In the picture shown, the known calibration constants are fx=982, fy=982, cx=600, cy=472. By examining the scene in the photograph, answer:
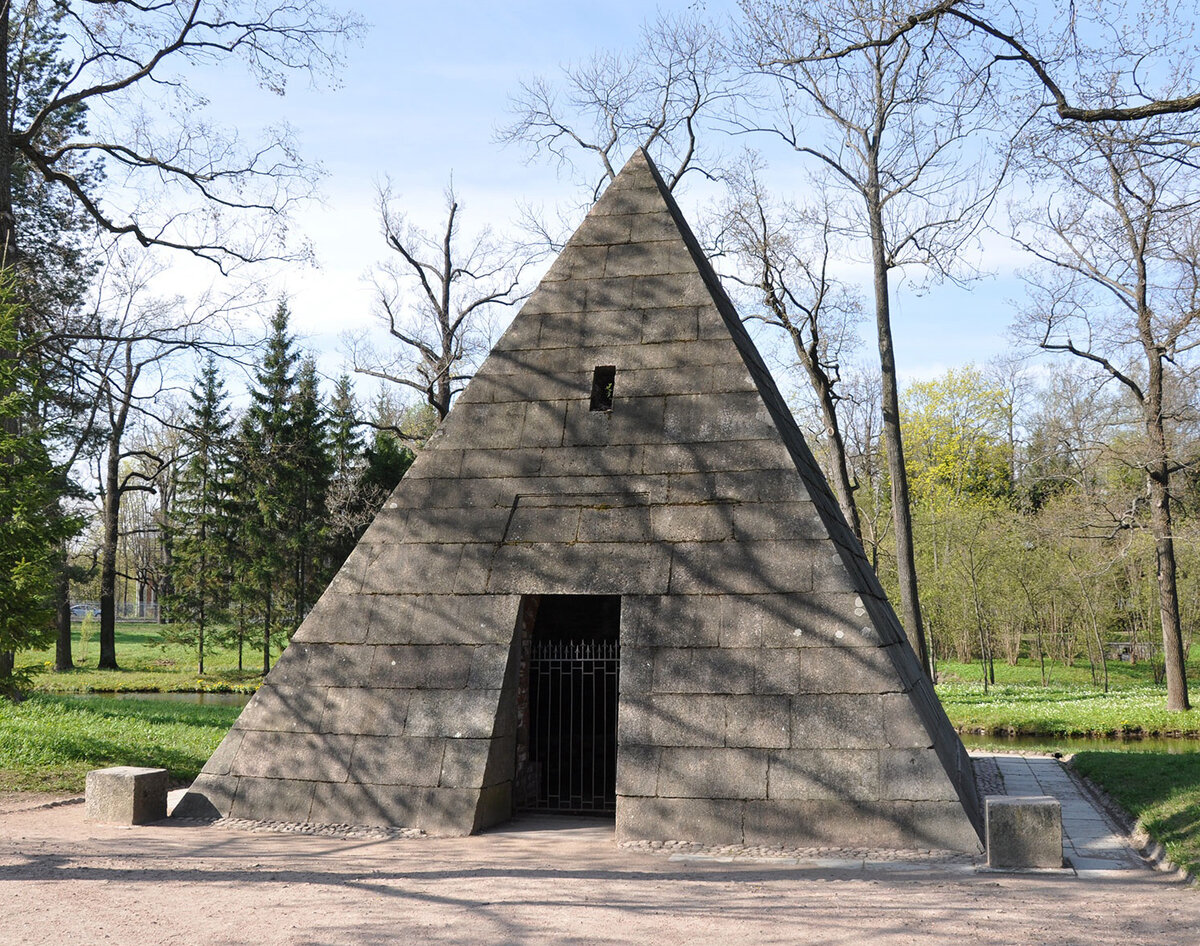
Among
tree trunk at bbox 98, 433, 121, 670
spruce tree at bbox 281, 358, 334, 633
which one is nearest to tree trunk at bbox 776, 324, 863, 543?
spruce tree at bbox 281, 358, 334, 633

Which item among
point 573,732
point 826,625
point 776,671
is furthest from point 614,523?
point 573,732

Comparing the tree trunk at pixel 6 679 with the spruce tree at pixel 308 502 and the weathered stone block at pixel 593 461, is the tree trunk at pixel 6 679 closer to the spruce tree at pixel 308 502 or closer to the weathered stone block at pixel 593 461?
the weathered stone block at pixel 593 461

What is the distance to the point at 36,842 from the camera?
7.75m

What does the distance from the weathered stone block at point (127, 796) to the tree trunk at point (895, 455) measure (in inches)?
546

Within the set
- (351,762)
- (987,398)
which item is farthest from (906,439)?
(351,762)

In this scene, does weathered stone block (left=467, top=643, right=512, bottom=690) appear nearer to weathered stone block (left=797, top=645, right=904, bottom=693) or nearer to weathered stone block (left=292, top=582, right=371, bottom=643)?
weathered stone block (left=292, top=582, right=371, bottom=643)

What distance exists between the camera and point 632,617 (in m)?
8.26

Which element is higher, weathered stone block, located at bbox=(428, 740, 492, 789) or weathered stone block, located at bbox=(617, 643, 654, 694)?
weathered stone block, located at bbox=(617, 643, 654, 694)

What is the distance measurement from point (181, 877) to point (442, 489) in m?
3.93

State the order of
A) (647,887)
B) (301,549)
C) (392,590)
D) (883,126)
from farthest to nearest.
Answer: (301,549) < (883,126) < (392,590) < (647,887)

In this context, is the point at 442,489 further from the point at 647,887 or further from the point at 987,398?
the point at 987,398

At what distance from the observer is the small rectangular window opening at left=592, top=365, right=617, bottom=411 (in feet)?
30.7

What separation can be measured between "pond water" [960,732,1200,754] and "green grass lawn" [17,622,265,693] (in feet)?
64.0

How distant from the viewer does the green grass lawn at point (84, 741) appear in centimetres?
1137
